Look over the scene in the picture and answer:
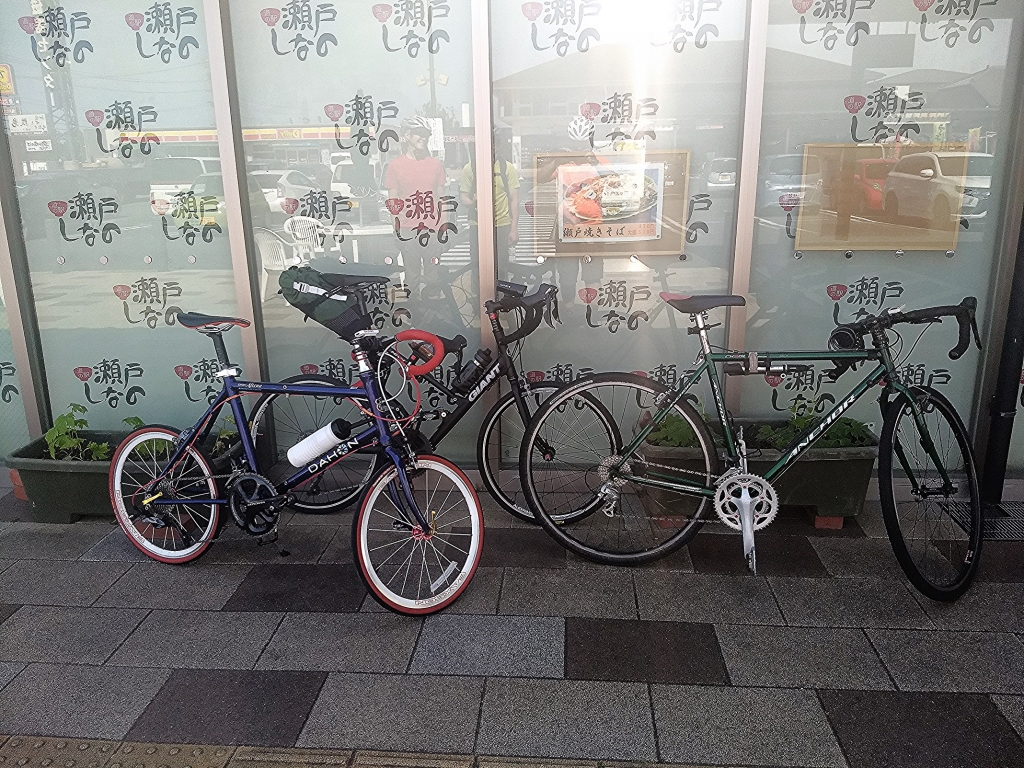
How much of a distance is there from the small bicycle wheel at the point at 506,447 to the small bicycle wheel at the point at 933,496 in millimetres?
1760

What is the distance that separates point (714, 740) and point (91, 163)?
16.1 ft

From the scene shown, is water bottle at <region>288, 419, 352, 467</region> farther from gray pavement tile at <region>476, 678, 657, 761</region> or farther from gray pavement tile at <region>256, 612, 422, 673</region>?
gray pavement tile at <region>476, 678, 657, 761</region>

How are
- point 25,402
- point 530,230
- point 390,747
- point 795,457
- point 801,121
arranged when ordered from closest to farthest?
point 390,747 < point 795,457 < point 801,121 < point 530,230 < point 25,402

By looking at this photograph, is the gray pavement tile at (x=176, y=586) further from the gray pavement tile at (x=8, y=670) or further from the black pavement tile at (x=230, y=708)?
the black pavement tile at (x=230, y=708)

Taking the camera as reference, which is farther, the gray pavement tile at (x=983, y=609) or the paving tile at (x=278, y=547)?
the paving tile at (x=278, y=547)

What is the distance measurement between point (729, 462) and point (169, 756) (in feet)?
9.41

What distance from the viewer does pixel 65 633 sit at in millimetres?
3578

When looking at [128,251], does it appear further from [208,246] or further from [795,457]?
[795,457]

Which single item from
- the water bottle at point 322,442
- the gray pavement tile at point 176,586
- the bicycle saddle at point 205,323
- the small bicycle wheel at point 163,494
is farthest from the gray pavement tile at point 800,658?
the bicycle saddle at point 205,323

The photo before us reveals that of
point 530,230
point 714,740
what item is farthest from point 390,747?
point 530,230

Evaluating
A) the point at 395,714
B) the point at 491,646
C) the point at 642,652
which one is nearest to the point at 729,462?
the point at 642,652

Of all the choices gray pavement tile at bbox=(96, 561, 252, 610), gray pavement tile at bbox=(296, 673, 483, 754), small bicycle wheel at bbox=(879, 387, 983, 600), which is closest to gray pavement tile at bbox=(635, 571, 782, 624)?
small bicycle wheel at bbox=(879, 387, 983, 600)

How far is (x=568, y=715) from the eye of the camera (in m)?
2.96

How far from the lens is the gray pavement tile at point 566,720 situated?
→ 280 centimetres
